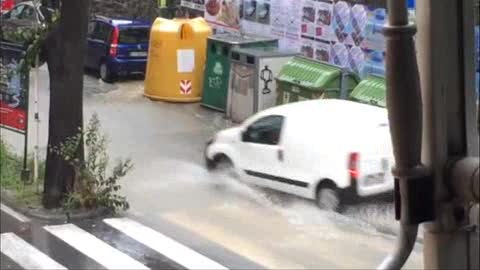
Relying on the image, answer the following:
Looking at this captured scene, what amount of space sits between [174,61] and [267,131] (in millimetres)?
3982

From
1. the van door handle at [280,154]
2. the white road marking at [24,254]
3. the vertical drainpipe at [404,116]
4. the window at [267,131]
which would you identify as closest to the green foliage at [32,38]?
the white road marking at [24,254]

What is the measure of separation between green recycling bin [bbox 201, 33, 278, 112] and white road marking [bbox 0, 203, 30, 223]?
2.63m

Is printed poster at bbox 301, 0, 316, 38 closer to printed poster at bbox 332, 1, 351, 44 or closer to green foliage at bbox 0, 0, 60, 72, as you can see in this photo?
printed poster at bbox 332, 1, 351, 44

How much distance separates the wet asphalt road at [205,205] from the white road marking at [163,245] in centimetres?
10

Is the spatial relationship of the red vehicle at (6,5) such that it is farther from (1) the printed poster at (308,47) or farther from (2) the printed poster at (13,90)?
(1) the printed poster at (308,47)

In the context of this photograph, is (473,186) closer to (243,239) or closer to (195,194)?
(243,239)

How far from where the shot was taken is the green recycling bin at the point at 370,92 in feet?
19.4

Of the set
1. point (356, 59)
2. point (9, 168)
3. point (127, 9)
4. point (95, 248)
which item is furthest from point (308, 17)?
point (9, 168)

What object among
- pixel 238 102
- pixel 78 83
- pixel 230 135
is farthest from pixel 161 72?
pixel 230 135

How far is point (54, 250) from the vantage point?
7.77 m

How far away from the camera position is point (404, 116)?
4.44ft

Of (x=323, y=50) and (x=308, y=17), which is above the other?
(x=308, y=17)

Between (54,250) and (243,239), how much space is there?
5.24 feet

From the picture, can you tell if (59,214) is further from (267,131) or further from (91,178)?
(267,131)
